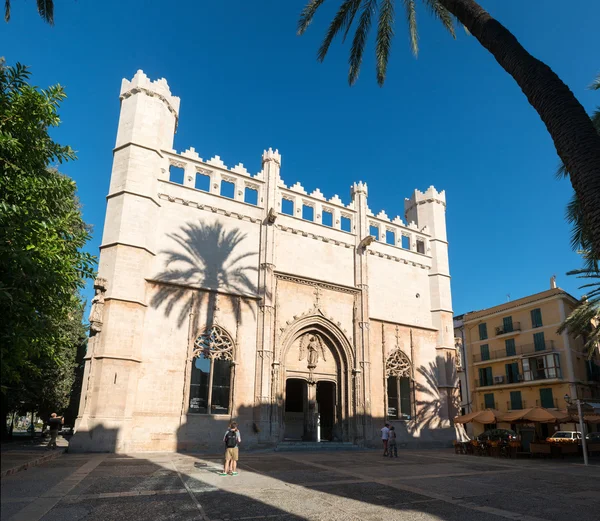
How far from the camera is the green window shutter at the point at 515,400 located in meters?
38.7

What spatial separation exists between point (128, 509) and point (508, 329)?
4040 centimetres

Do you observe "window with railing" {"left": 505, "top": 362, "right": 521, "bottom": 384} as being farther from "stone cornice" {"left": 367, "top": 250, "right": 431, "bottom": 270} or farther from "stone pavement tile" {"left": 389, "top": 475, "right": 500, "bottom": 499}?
"stone pavement tile" {"left": 389, "top": 475, "right": 500, "bottom": 499}

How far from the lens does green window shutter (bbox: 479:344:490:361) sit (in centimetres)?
4331

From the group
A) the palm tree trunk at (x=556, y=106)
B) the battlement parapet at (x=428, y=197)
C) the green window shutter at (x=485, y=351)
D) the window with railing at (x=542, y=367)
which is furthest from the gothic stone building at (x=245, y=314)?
the green window shutter at (x=485, y=351)

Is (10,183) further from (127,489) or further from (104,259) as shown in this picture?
(104,259)

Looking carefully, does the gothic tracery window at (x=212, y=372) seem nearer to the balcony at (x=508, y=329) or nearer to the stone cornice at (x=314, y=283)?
the stone cornice at (x=314, y=283)

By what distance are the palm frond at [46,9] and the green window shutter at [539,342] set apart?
38881 millimetres

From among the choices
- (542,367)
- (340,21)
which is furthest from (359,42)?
(542,367)

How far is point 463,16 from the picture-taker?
860 cm

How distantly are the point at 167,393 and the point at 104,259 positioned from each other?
6.26 metres

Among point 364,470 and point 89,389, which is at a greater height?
point 89,389

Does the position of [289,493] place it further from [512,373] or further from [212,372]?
[512,373]

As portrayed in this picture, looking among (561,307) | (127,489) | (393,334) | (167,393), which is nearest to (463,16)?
(127,489)

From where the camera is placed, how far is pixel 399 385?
1030 inches
